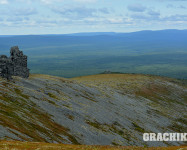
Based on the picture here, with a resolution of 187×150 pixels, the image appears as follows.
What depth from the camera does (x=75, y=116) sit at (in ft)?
254

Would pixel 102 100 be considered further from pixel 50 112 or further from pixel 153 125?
pixel 50 112

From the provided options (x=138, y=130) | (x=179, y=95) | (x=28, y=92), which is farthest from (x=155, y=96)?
(x=28, y=92)

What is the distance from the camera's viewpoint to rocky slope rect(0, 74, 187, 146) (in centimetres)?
5475

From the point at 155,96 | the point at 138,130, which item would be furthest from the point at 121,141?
the point at 155,96

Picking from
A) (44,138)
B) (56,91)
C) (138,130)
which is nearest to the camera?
(44,138)

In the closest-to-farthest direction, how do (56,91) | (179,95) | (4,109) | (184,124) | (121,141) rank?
(4,109), (121,141), (56,91), (184,124), (179,95)

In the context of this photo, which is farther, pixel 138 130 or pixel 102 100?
pixel 102 100

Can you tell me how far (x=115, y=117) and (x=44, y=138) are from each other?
44310mm

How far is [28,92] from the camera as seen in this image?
79.5 metres

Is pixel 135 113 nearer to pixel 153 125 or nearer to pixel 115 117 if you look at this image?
pixel 153 125

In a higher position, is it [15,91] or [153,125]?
[15,91]

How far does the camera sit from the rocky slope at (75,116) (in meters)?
54.8

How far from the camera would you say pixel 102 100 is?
107812mm

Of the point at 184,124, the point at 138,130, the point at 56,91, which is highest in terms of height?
the point at 56,91
